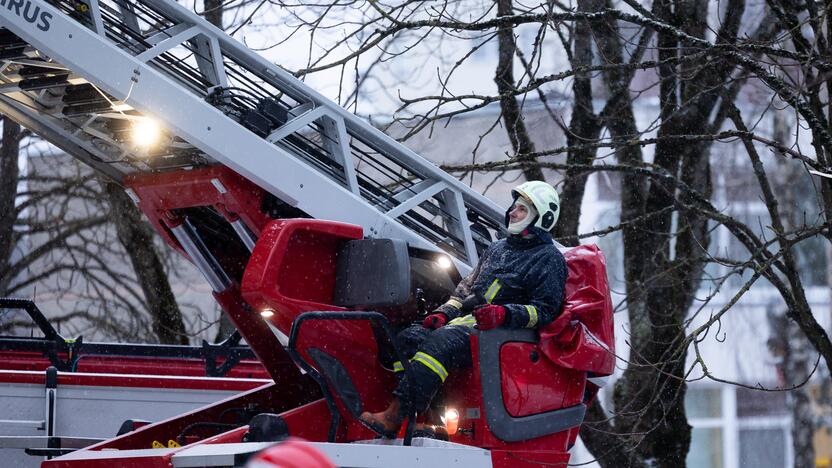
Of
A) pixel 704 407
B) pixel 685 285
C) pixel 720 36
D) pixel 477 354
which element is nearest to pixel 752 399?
pixel 704 407

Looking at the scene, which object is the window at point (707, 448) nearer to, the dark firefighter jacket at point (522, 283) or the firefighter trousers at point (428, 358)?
the dark firefighter jacket at point (522, 283)

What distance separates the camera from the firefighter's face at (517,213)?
22.3 feet

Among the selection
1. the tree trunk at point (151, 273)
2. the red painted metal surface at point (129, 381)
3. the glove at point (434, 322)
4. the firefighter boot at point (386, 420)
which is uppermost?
the tree trunk at point (151, 273)

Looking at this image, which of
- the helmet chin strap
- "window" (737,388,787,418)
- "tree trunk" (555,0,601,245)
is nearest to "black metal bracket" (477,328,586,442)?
the helmet chin strap

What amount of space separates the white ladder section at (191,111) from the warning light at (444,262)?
0.34 ft

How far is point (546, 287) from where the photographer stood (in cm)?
660

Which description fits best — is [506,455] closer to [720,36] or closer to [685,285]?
[720,36]

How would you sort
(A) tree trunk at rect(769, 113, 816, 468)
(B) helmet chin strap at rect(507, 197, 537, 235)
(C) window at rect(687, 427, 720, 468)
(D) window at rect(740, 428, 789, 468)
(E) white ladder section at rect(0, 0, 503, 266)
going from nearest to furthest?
(E) white ladder section at rect(0, 0, 503, 266), (B) helmet chin strap at rect(507, 197, 537, 235), (A) tree trunk at rect(769, 113, 816, 468), (D) window at rect(740, 428, 789, 468), (C) window at rect(687, 427, 720, 468)

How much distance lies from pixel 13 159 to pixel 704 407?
21640mm

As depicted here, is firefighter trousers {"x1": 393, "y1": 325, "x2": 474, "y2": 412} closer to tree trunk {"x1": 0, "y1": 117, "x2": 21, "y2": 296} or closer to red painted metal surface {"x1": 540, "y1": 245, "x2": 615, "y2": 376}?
red painted metal surface {"x1": 540, "y1": 245, "x2": 615, "y2": 376}

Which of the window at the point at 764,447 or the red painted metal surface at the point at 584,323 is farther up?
the window at the point at 764,447

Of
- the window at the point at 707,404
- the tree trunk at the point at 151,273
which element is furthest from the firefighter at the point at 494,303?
the window at the point at 707,404

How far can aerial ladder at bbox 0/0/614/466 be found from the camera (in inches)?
238

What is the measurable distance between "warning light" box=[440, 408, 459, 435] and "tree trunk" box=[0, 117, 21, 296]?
9.94 meters
